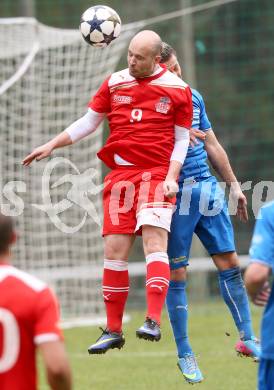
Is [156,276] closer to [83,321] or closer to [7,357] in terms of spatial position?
[7,357]

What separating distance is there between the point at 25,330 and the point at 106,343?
2.95 meters

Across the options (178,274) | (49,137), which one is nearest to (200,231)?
(178,274)

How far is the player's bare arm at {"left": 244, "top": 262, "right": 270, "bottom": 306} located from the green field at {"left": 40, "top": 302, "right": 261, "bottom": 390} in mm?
3596

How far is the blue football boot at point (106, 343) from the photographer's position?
760 cm

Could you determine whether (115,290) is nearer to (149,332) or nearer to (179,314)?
(149,332)

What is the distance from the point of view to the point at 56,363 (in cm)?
467

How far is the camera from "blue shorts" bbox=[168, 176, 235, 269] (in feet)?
27.2

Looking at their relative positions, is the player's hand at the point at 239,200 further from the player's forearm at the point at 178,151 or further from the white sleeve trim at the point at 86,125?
the white sleeve trim at the point at 86,125

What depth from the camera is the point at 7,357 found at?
471 centimetres

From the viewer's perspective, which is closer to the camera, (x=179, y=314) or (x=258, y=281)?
(x=258, y=281)

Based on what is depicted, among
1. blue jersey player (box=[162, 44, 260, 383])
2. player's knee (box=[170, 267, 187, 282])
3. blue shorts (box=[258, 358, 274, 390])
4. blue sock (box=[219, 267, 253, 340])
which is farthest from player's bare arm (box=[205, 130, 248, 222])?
blue shorts (box=[258, 358, 274, 390])

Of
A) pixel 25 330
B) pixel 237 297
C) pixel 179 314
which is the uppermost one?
pixel 25 330

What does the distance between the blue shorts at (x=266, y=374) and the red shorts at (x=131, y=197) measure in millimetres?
2356

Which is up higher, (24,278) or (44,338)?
(24,278)
